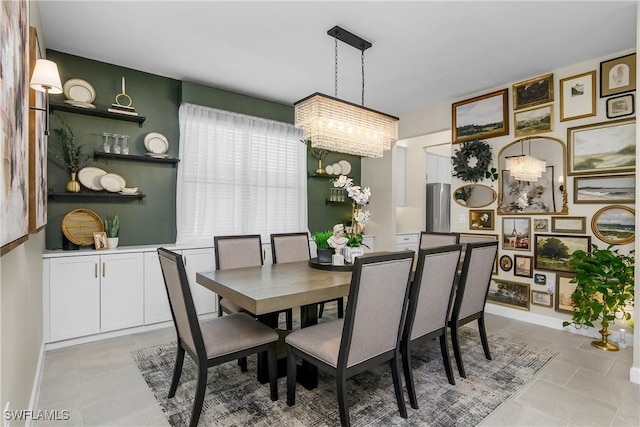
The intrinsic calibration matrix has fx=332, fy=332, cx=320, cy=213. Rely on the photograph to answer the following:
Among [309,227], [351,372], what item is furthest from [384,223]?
[351,372]

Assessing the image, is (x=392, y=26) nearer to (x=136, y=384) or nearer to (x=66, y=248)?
(x=136, y=384)

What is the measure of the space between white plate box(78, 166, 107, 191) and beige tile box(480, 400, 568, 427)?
12.5 ft

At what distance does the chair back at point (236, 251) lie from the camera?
10.1 ft

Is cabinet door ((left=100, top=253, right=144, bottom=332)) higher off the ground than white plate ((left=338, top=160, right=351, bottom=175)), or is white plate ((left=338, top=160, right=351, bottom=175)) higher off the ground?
white plate ((left=338, top=160, right=351, bottom=175))

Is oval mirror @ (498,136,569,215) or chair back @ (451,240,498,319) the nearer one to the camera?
chair back @ (451,240,498,319)

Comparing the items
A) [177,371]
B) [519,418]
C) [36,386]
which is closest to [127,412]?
[177,371]

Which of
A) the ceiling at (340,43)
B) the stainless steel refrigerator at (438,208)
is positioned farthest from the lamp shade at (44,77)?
the stainless steel refrigerator at (438,208)

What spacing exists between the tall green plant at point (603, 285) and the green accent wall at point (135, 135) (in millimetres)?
4187

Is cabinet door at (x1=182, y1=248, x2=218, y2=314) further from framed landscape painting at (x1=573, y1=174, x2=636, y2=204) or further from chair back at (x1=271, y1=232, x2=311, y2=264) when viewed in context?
framed landscape painting at (x1=573, y1=174, x2=636, y2=204)

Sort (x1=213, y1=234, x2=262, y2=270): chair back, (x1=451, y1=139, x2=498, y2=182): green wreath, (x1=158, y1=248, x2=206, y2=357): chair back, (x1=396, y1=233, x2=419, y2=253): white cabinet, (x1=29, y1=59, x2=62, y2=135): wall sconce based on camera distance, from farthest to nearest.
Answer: (x1=396, y1=233, x2=419, y2=253): white cabinet → (x1=451, y1=139, x2=498, y2=182): green wreath → (x1=213, y1=234, x2=262, y2=270): chair back → (x1=158, y1=248, x2=206, y2=357): chair back → (x1=29, y1=59, x2=62, y2=135): wall sconce

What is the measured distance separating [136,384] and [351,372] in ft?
5.30

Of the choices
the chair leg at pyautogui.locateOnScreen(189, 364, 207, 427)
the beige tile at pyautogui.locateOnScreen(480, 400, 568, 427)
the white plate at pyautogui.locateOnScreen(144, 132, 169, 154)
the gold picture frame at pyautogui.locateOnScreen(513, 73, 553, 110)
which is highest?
the gold picture frame at pyautogui.locateOnScreen(513, 73, 553, 110)

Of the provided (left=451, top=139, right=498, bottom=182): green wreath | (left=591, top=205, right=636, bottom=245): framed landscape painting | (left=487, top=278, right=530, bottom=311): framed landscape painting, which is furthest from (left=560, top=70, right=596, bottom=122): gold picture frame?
(left=487, top=278, right=530, bottom=311): framed landscape painting

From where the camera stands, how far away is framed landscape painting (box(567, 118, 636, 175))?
3.16 meters
